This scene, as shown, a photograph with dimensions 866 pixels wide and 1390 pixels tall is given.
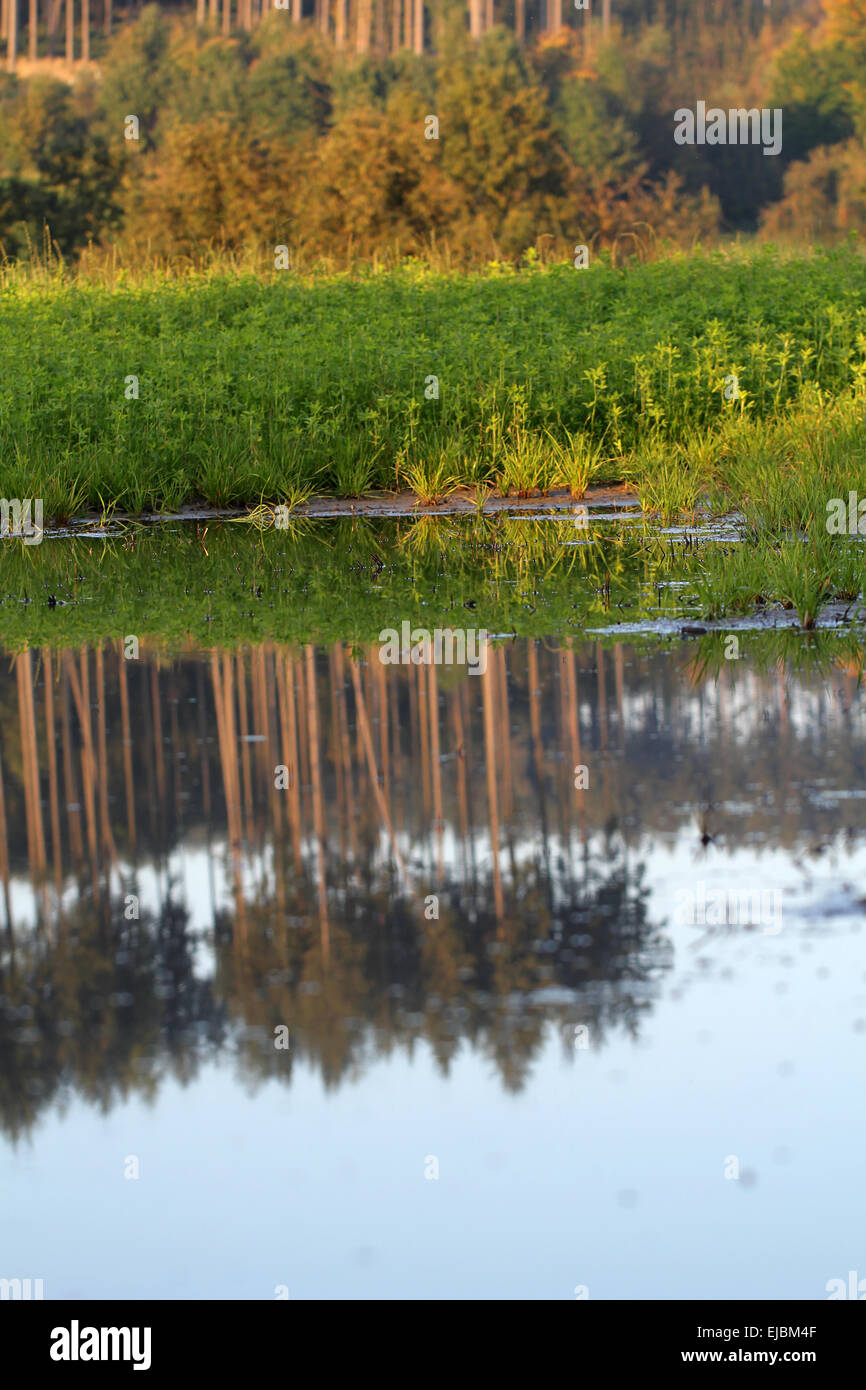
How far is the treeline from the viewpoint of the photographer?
39750mm

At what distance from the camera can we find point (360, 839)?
5.93 metres

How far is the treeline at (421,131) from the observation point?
39.8 metres

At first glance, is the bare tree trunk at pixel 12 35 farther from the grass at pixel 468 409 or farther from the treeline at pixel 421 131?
the grass at pixel 468 409

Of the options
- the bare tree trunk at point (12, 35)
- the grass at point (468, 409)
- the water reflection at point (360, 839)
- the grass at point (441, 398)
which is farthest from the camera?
the bare tree trunk at point (12, 35)

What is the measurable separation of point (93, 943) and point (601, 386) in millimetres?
11534

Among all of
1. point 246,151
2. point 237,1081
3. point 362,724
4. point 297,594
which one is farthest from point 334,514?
point 246,151

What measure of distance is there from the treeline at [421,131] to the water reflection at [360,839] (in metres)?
14.9

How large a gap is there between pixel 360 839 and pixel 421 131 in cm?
3782

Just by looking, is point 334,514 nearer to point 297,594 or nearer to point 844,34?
point 297,594

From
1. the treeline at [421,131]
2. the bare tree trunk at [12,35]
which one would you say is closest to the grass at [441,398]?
the treeline at [421,131]

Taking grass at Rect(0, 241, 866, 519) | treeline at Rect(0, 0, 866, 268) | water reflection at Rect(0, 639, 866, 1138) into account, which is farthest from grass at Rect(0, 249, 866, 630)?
treeline at Rect(0, 0, 866, 268)

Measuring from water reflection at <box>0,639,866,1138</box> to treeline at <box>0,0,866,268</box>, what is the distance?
48.8ft

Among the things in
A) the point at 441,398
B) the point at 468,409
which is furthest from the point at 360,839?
the point at 441,398

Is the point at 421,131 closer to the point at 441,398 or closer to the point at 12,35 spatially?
the point at 441,398
